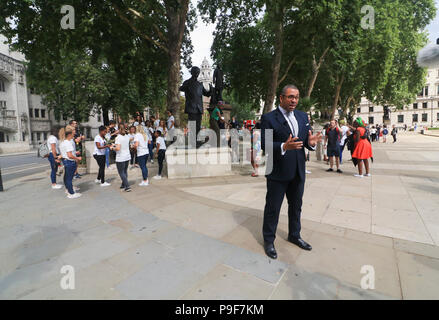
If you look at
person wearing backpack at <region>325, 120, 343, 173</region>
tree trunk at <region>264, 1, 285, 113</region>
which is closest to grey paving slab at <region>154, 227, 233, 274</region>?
person wearing backpack at <region>325, 120, 343, 173</region>

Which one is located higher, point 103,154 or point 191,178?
point 103,154

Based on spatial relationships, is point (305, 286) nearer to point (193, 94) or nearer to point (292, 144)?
point (292, 144)

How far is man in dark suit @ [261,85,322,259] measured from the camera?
2.97 metres

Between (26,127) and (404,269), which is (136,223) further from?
(26,127)

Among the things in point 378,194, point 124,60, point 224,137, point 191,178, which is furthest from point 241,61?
point 378,194

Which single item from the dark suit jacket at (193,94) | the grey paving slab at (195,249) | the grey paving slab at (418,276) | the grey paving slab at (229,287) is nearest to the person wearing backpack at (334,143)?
the dark suit jacket at (193,94)

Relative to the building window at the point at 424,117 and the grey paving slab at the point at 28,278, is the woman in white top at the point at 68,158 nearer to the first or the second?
the grey paving slab at the point at 28,278

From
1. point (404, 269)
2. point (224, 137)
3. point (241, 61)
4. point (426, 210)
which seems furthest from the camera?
point (241, 61)

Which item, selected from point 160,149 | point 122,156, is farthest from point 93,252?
point 160,149

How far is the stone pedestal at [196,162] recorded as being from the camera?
8.05 metres

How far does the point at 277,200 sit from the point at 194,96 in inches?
234

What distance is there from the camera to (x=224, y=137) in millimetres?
9961

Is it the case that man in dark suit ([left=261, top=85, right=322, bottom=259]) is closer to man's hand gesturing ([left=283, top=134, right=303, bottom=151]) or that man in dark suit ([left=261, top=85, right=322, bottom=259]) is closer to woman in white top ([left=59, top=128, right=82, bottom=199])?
man's hand gesturing ([left=283, top=134, right=303, bottom=151])

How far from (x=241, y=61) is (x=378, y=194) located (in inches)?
687
